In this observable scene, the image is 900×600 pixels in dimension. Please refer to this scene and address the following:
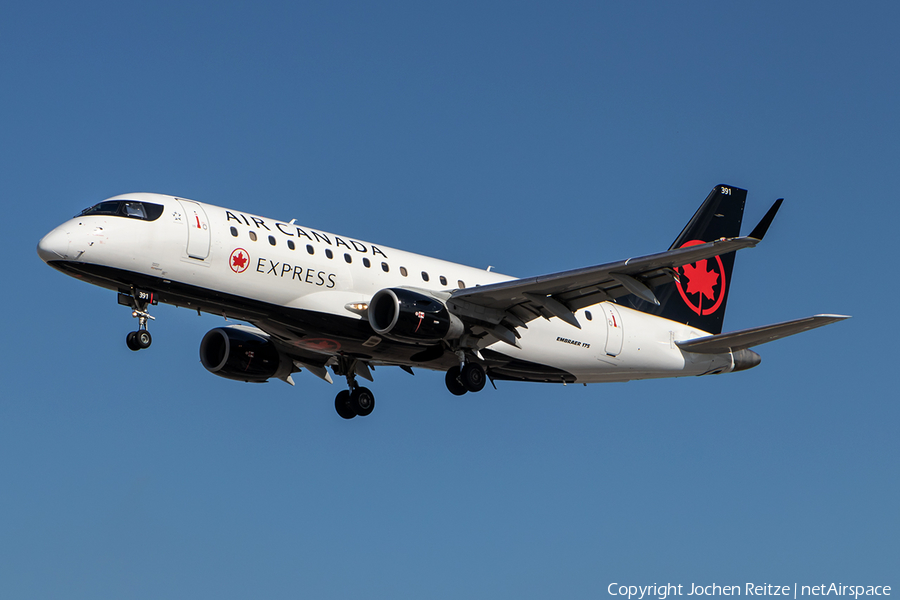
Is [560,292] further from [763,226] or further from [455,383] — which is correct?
[763,226]

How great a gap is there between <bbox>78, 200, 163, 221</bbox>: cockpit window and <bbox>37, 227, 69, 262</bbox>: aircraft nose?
1.16 metres

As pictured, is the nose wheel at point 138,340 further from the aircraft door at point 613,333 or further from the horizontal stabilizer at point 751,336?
the horizontal stabilizer at point 751,336

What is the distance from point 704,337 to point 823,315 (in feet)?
23.9

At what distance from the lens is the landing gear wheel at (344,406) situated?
34.1 m

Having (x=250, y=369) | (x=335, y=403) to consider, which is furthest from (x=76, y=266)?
(x=335, y=403)

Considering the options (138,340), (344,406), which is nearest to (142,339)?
(138,340)

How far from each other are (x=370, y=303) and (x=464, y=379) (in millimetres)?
4029

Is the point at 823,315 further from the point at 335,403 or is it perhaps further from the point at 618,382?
the point at 335,403

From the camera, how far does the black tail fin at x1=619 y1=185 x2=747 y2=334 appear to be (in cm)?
3703

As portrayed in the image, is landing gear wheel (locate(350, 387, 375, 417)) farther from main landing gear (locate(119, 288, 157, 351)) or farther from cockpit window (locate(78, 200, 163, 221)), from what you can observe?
cockpit window (locate(78, 200, 163, 221))

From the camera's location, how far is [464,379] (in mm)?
30891

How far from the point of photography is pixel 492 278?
33281 mm

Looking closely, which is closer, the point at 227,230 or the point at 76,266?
the point at 76,266

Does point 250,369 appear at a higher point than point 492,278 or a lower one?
lower
